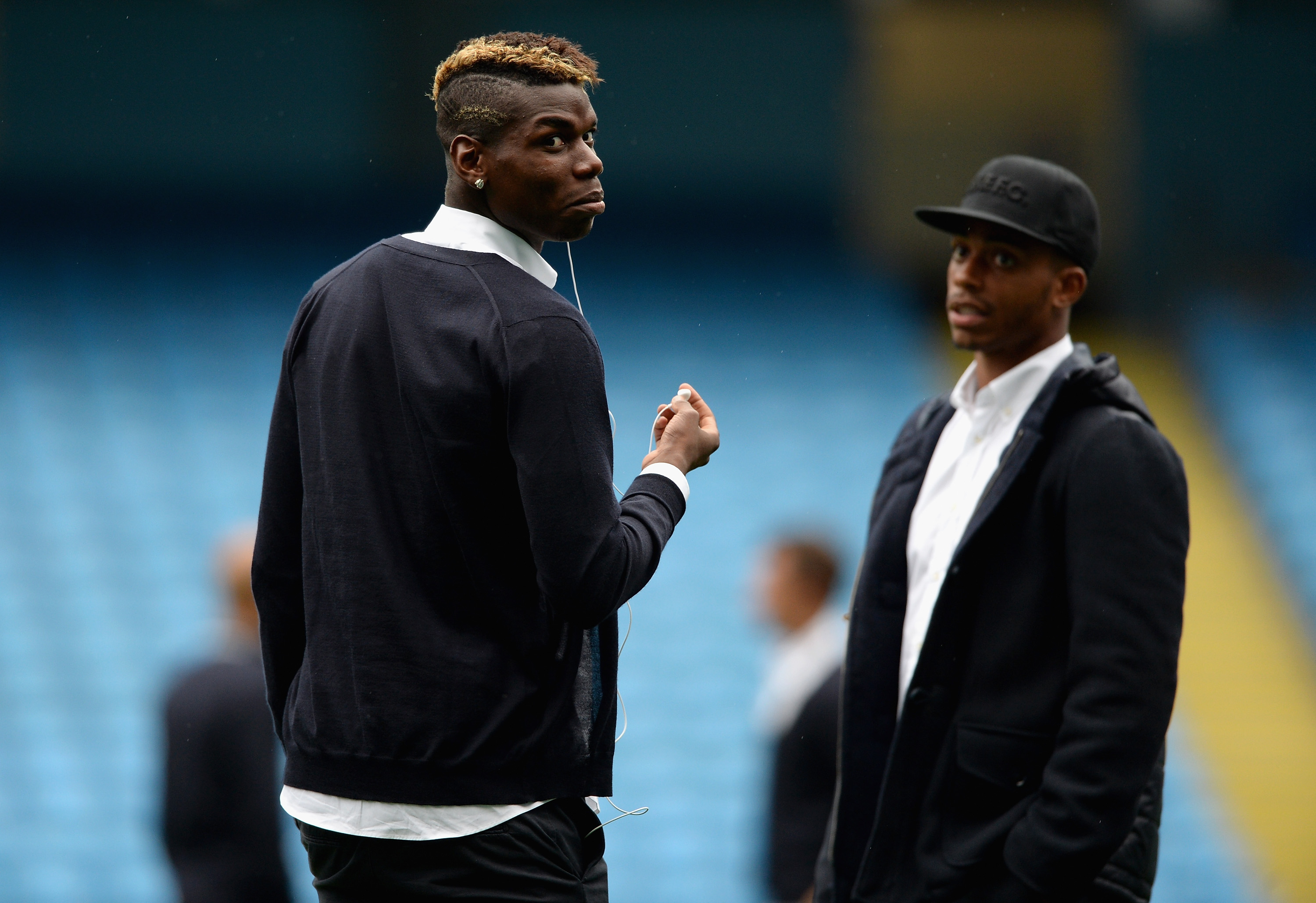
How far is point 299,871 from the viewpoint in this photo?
20.6 feet

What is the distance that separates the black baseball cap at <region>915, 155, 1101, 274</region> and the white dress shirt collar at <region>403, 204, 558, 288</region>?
69 cm

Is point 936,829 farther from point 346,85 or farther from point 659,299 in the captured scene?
point 346,85

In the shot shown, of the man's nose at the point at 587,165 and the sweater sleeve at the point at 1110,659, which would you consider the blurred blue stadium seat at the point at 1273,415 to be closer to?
the sweater sleeve at the point at 1110,659

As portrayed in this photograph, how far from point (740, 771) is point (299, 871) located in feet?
6.64

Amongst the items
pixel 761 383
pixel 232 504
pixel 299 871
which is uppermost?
pixel 761 383

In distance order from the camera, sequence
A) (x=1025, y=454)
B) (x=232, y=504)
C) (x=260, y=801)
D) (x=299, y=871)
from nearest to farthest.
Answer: (x=1025, y=454), (x=260, y=801), (x=299, y=871), (x=232, y=504)

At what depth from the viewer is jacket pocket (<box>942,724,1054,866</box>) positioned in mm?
2029

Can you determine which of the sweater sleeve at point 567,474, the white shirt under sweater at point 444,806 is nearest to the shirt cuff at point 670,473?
the white shirt under sweater at point 444,806

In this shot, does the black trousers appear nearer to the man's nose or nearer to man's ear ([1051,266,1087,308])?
the man's nose

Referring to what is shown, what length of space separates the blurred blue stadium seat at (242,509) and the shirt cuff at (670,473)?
13.5ft

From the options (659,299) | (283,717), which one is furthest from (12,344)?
(283,717)

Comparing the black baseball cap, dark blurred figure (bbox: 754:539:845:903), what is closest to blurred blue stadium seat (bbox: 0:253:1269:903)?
dark blurred figure (bbox: 754:539:845:903)

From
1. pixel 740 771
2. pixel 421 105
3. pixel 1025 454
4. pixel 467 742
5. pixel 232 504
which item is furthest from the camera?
pixel 421 105

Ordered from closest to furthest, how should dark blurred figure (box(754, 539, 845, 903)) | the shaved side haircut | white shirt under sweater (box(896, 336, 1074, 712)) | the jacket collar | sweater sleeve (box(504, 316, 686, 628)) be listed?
sweater sleeve (box(504, 316, 686, 628)), the shaved side haircut, the jacket collar, white shirt under sweater (box(896, 336, 1074, 712)), dark blurred figure (box(754, 539, 845, 903))
